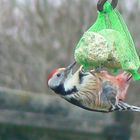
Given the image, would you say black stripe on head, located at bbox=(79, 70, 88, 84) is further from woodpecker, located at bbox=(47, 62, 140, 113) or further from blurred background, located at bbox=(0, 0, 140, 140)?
blurred background, located at bbox=(0, 0, 140, 140)

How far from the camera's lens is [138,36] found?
32.2ft

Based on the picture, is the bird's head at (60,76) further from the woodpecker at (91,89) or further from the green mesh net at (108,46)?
the green mesh net at (108,46)

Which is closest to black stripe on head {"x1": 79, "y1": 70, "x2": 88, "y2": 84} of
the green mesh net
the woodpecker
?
the woodpecker

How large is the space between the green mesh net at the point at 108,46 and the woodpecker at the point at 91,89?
0.13 m

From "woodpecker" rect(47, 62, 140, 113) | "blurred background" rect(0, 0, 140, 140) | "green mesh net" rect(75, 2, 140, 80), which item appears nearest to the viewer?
"green mesh net" rect(75, 2, 140, 80)

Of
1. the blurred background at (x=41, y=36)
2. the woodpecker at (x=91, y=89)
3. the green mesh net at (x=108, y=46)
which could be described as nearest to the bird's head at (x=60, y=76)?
the woodpecker at (x=91, y=89)

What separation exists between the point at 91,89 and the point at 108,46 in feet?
0.86

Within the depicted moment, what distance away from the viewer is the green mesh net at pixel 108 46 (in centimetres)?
303

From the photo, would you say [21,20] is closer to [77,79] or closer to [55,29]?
[55,29]

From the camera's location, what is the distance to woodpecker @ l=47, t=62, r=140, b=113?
3.21 metres

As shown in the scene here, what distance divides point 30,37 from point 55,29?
15.5 inches

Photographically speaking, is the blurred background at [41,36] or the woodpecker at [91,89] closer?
the woodpecker at [91,89]

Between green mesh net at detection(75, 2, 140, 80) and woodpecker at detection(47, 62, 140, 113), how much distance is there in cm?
13

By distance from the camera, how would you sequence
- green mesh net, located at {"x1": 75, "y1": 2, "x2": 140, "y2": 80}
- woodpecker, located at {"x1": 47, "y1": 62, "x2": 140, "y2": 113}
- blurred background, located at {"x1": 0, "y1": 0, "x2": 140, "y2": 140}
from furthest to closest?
blurred background, located at {"x1": 0, "y1": 0, "x2": 140, "y2": 140} < woodpecker, located at {"x1": 47, "y1": 62, "x2": 140, "y2": 113} < green mesh net, located at {"x1": 75, "y1": 2, "x2": 140, "y2": 80}
